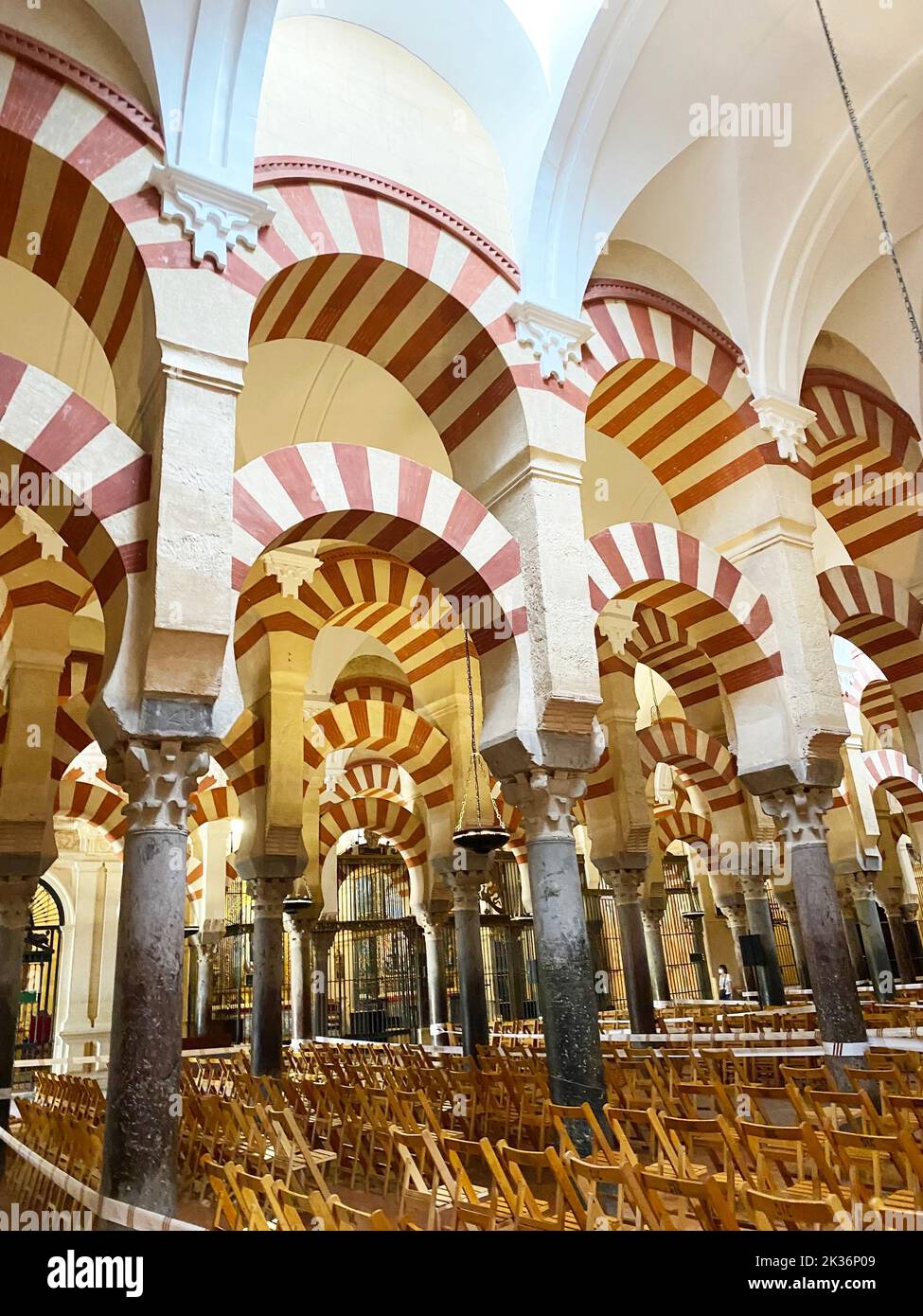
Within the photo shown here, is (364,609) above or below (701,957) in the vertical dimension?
above

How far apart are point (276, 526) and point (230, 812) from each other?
9.23 m

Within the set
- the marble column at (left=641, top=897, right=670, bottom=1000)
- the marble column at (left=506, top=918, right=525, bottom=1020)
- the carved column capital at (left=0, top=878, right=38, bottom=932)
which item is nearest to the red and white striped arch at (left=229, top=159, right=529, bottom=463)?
the carved column capital at (left=0, top=878, right=38, bottom=932)

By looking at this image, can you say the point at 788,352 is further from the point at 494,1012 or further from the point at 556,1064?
the point at 494,1012

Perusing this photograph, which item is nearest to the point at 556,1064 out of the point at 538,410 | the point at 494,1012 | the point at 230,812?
the point at 538,410

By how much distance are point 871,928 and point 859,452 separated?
727 cm

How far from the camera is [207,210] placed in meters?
4.93

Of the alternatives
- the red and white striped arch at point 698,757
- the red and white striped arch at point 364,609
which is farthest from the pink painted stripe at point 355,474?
the red and white striped arch at point 698,757

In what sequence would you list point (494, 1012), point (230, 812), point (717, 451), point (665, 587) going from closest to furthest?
point (665, 587)
point (717, 451)
point (230, 812)
point (494, 1012)

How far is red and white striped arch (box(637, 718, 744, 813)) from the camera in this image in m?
11.1

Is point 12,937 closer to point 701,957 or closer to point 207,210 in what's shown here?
point 207,210

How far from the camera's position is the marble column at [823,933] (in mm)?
6164

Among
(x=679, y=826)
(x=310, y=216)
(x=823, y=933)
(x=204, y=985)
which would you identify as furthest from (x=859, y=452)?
(x=204, y=985)

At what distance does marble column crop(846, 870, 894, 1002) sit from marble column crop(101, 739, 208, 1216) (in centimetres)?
1086

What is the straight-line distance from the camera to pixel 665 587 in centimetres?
702
